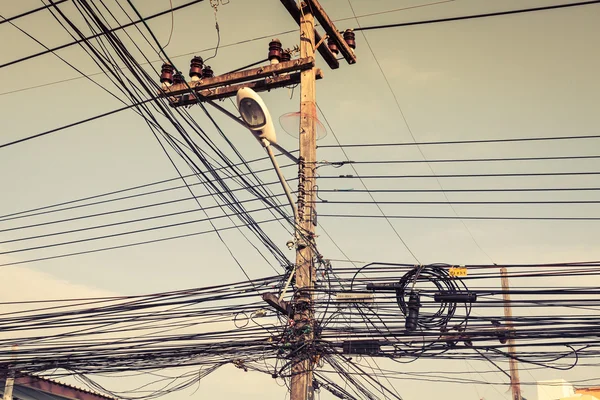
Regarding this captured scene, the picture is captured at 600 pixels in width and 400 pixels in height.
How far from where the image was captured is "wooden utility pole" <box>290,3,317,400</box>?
9.78m

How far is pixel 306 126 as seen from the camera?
10.5m

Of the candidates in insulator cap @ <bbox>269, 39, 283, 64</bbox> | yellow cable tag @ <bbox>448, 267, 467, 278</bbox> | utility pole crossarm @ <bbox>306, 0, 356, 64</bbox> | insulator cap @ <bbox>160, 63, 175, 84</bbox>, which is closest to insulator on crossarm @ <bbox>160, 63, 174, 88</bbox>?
insulator cap @ <bbox>160, 63, 175, 84</bbox>

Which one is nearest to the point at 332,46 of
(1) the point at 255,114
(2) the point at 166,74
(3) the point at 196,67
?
(3) the point at 196,67

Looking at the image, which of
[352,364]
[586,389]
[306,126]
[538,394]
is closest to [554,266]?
[352,364]

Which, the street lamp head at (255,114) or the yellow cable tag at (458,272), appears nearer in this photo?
the street lamp head at (255,114)

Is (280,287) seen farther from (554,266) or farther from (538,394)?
(538,394)

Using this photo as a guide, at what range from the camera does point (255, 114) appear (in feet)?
26.9

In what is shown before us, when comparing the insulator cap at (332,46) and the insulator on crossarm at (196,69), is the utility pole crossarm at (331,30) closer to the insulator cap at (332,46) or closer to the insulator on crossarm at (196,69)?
the insulator cap at (332,46)

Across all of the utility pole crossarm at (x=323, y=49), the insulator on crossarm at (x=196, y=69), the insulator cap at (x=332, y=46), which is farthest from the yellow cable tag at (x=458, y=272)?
the insulator on crossarm at (x=196, y=69)

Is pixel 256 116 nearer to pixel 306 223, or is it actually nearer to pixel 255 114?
pixel 255 114

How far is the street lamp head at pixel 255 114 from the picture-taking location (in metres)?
8.03

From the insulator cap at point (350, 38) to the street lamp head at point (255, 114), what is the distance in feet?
12.3

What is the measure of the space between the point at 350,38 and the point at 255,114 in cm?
395

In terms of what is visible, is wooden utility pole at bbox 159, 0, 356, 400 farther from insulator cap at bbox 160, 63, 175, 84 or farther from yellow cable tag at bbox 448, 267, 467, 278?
yellow cable tag at bbox 448, 267, 467, 278
